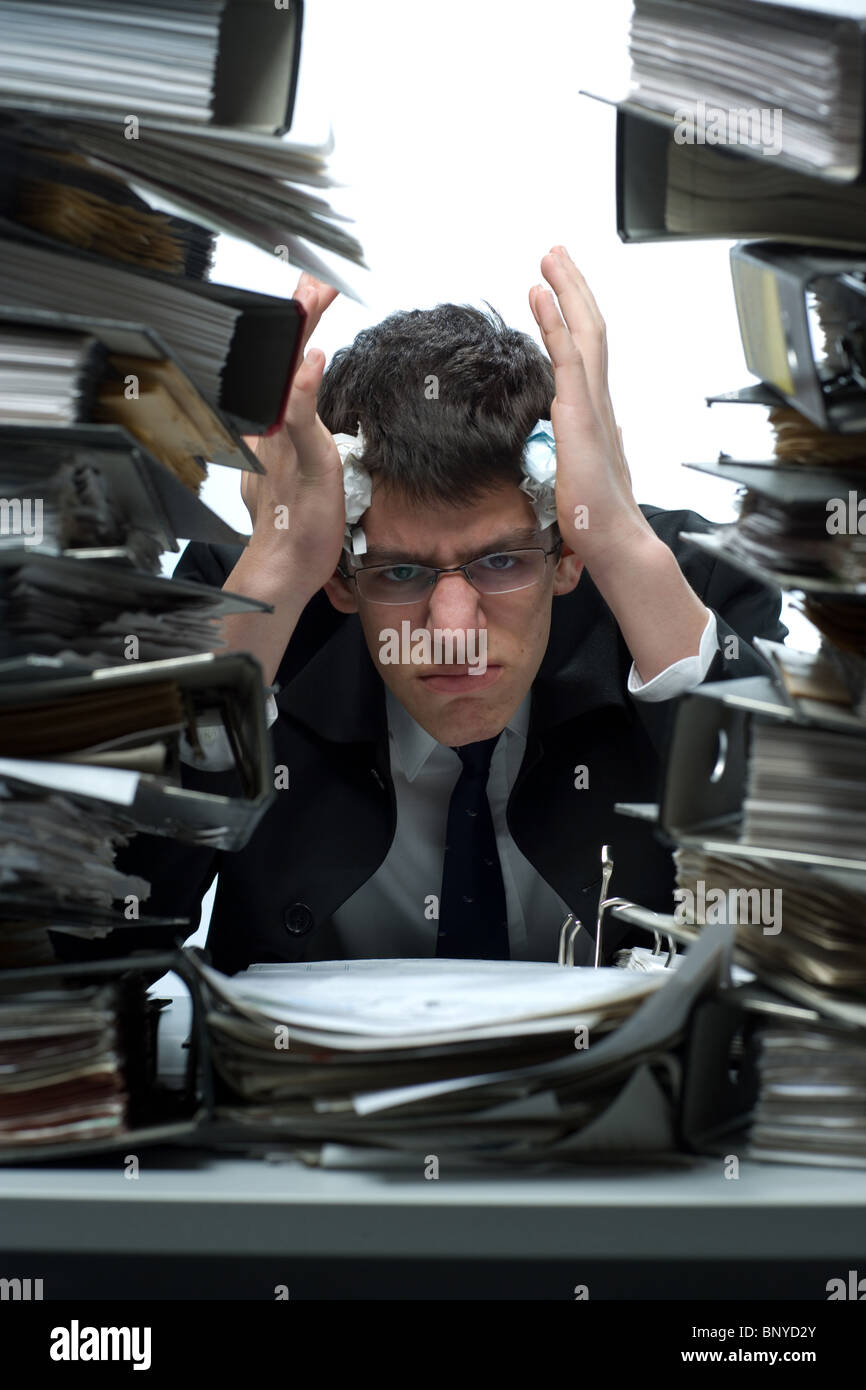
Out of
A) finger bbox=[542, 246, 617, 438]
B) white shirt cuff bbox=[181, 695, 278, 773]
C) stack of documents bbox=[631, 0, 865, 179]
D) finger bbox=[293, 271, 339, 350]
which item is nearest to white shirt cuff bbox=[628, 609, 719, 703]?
finger bbox=[542, 246, 617, 438]

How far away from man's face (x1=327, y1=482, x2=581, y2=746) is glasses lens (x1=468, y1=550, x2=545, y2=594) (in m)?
0.01

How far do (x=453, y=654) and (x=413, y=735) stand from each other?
410mm

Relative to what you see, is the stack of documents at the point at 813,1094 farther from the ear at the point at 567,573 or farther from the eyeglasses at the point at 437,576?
the ear at the point at 567,573

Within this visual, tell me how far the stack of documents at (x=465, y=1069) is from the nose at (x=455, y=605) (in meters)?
1.02

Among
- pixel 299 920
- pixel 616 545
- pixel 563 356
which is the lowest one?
pixel 299 920

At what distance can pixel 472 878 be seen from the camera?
5.97 feet

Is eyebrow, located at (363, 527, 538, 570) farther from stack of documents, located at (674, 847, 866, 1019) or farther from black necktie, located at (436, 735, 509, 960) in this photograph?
stack of documents, located at (674, 847, 866, 1019)

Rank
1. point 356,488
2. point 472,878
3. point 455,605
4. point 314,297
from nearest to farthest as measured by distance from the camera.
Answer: point 314,297, point 455,605, point 356,488, point 472,878

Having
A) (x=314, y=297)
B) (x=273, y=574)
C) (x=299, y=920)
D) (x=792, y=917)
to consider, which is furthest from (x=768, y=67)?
(x=299, y=920)

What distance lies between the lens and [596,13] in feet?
8.77

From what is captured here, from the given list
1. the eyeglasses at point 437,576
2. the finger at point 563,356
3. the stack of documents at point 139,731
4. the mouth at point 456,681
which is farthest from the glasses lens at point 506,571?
the stack of documents at point 139,731

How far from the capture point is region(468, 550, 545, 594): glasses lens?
5.49 feet

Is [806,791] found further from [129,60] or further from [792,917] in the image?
[129,60]
